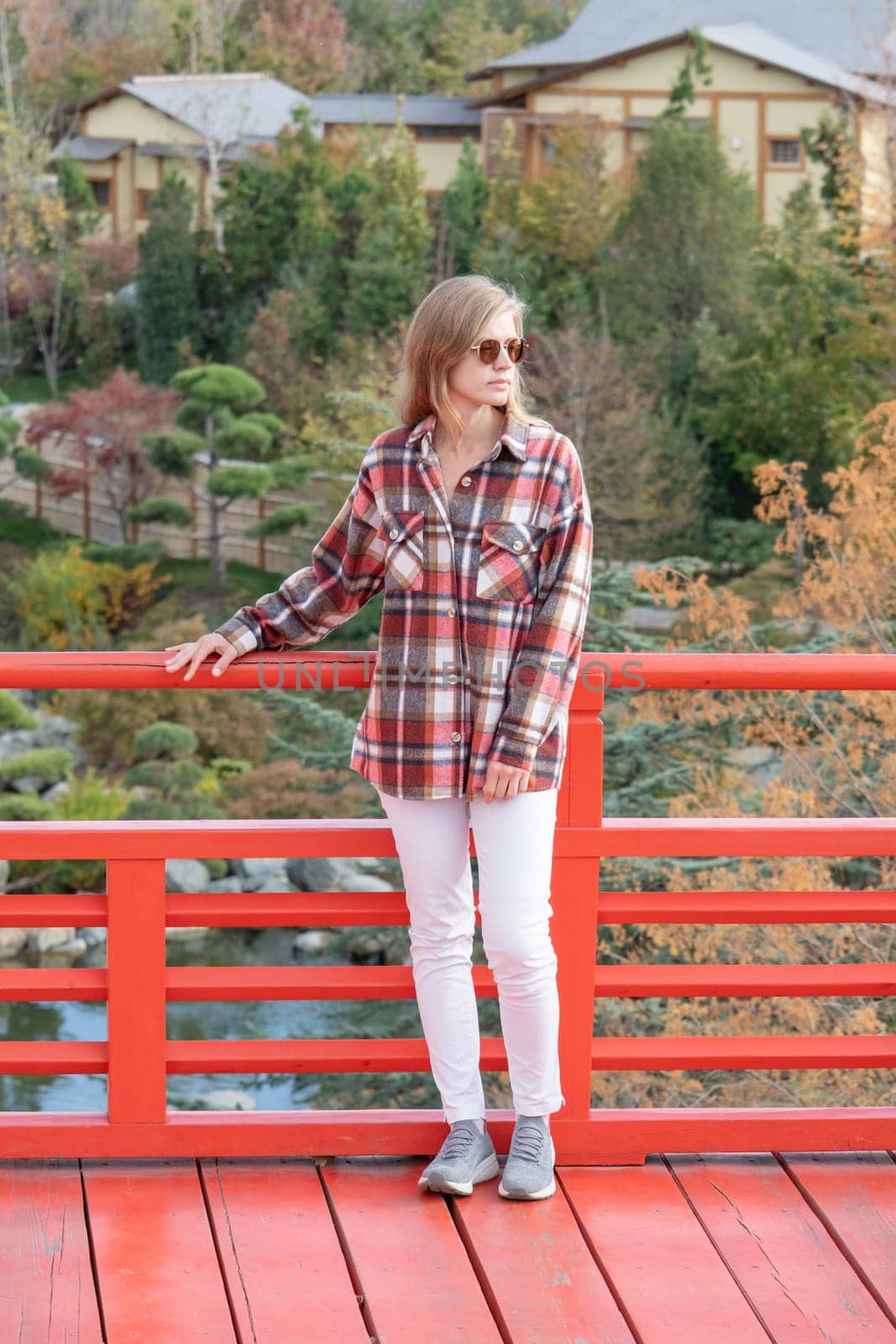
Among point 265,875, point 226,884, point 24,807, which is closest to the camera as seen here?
point 265,875

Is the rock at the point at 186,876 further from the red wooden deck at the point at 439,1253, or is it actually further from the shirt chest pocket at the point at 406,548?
the shirt chest pocket at the point at 406,548

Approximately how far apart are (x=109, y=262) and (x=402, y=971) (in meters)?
25.3

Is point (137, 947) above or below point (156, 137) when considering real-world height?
below

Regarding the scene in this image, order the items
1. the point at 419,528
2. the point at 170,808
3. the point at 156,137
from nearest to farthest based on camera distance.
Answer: the point at 419,528
the point at 170,808
the point at 156,137

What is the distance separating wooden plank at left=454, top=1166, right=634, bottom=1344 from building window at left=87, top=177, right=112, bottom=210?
91.7ft

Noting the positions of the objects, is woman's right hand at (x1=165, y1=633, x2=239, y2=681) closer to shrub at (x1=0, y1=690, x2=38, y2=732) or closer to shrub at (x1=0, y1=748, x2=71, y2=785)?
shrub at (x1=0, y1=748, x2=71, y2=785)

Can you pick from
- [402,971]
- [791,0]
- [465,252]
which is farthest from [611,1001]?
[791,0]

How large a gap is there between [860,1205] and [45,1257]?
98 centimetres

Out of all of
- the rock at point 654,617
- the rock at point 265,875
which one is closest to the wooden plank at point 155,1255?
the rock at point 265,875

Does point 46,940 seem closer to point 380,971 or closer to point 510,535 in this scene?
point 380,971

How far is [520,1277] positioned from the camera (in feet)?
5.92

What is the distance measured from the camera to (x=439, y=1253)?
186 cm

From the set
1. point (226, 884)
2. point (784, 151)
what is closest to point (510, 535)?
point (226, 884)

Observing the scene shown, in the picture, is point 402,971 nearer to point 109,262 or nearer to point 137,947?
point 137,947
